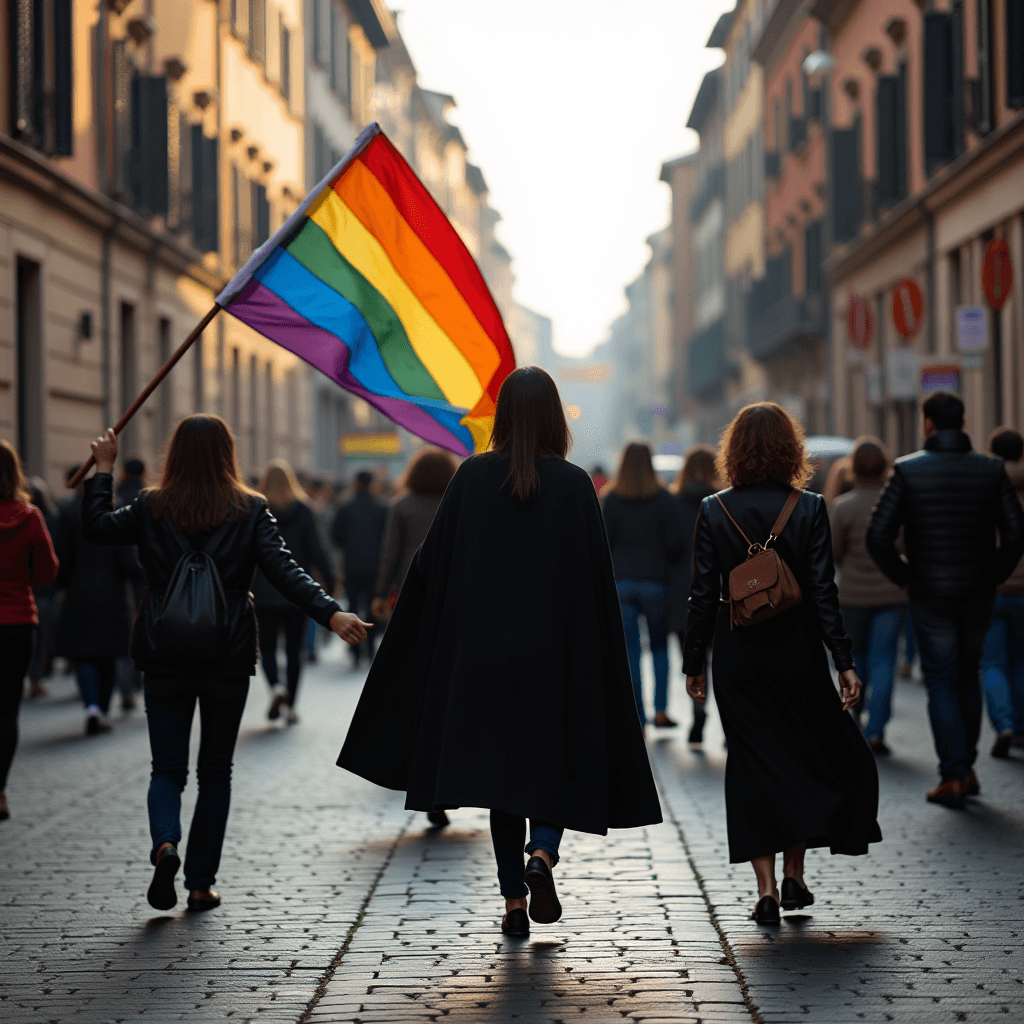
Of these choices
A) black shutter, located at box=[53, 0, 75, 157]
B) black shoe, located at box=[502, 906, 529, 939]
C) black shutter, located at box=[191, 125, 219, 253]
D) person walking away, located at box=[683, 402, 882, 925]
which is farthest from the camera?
black shutter, located at box=[191, 125, 219, 253]

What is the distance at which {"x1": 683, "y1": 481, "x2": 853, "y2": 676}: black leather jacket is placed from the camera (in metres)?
6.19

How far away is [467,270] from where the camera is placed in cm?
744

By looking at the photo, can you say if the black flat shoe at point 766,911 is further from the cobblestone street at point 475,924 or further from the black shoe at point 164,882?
the black shoe at point 164,882

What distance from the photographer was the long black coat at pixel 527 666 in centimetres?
570

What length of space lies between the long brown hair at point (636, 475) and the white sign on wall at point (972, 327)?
17.8 ft

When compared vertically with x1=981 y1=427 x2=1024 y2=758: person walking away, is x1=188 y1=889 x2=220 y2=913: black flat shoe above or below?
below

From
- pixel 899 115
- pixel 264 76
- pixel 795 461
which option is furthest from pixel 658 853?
pixel 264 76

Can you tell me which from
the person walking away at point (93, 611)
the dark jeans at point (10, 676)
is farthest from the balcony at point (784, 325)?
the dark jeans at point (10, 676)

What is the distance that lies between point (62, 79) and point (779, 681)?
1474cm

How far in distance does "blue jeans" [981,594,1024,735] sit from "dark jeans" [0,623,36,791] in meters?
5.15

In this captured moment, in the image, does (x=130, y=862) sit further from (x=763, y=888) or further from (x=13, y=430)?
(x=13, y=430)

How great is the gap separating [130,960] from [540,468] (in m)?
2.02

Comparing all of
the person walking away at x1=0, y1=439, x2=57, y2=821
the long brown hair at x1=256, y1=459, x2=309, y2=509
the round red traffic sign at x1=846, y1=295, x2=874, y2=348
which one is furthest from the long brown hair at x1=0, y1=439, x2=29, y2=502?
the round red traffic sign at x1=846, y1=295, x2=874, y2=348

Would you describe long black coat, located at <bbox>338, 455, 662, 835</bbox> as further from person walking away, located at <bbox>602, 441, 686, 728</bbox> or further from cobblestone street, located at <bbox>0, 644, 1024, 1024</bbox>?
person walking away, located at <bbox>602, 441, 686, 728</bbox>
